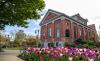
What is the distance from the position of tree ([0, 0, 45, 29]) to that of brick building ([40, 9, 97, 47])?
83.2 ft

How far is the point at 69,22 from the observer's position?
159 feet

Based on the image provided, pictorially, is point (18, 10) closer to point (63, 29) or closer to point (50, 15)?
point (63, 29)

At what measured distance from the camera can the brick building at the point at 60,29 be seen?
47219 mm

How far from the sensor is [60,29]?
47.8 meters

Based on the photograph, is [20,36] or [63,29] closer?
[63,29]

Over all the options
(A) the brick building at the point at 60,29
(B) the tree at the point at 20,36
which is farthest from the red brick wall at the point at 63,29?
(B) the tree at the point at 20,36

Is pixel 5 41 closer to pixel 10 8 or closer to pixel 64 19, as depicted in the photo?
pixel 64 19

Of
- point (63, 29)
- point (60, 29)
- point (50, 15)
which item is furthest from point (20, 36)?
point (63, 29)

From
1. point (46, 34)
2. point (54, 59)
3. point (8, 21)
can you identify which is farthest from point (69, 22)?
point (54, 59)

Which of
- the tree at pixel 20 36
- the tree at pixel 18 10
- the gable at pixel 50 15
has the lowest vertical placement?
the tree at pixel 18 10

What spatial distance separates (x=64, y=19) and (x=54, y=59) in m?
36.3

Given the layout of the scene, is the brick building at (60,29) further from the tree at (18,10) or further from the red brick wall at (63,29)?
the tree at (18,10)

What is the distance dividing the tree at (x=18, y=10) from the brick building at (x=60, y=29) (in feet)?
83.2

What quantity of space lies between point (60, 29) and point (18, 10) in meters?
28.9
